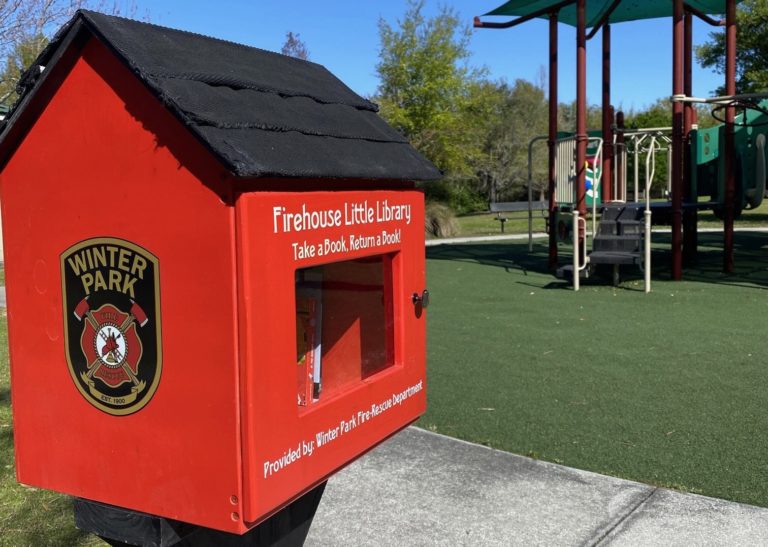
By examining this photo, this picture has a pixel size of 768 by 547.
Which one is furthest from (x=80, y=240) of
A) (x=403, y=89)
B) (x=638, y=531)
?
(x=403, y=89)

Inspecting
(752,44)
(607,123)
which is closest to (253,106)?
(607,123)

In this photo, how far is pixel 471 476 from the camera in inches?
139

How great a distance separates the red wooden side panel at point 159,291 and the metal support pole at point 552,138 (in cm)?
1021

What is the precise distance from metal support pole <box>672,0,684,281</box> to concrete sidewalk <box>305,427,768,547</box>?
7147 mm

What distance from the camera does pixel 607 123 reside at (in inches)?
481

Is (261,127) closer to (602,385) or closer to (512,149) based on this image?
(602,385)

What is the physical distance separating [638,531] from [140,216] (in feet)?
7.66

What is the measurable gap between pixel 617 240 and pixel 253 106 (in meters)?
9.14

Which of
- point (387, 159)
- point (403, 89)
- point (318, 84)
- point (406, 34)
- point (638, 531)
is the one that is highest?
point (406, 34)

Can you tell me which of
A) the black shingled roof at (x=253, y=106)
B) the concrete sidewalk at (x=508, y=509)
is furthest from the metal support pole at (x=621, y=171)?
the black shingled roof at (x=253, y=106)

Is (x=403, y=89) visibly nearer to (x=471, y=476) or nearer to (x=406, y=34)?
(x=406, y=34)

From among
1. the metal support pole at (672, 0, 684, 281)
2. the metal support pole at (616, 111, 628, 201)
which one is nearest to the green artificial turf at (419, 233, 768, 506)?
the metal support pole at (672, 0, 684, 281)

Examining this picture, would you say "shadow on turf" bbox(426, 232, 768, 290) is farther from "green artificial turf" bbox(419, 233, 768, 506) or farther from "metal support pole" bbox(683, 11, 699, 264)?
"green artificial turf" bbox(419, 233, 768, 506)

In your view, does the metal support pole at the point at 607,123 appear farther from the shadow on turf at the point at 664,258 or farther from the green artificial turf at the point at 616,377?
the green artificial turf at the point at 616,377
